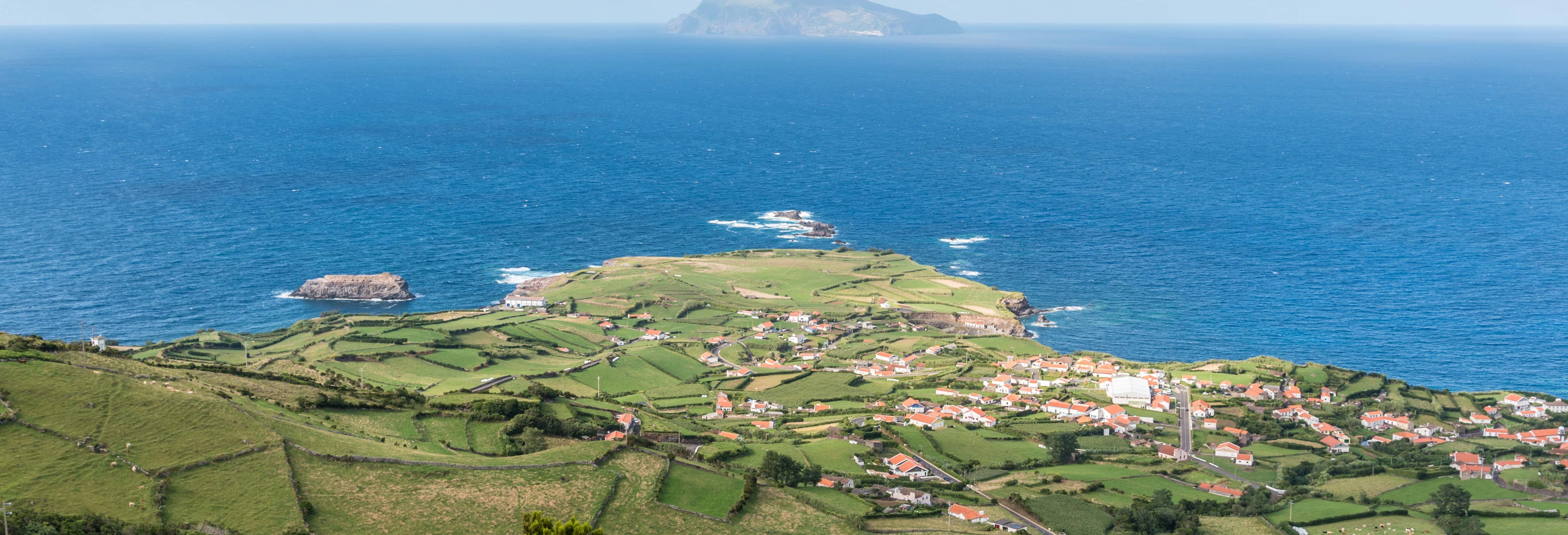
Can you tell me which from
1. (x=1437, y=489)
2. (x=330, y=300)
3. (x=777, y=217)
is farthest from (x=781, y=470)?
(x=777, y=217)

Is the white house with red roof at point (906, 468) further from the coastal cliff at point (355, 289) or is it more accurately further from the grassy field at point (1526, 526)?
the coastal cliff at point (355, 289)

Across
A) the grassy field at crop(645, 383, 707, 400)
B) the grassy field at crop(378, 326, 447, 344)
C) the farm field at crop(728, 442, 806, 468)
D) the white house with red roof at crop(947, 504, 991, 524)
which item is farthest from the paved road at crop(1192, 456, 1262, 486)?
the grassy field at crop(378, 326, 447, 344)

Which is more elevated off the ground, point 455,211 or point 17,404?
point 17,404

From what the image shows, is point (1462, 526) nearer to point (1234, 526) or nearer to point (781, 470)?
point (1234, 526)

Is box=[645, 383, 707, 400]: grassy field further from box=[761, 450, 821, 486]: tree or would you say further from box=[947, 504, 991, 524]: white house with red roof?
box=[947, 504, 991, 524]: white house with red roof

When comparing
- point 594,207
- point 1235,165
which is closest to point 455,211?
point 594,207

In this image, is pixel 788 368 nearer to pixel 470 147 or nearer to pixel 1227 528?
pixel 1227 528
